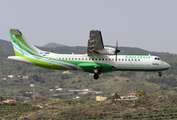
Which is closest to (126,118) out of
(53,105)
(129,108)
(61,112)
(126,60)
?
(129,108)

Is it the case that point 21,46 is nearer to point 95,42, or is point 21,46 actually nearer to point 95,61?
point 95,61

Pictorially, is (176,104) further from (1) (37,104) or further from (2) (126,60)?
(2) (126,60)

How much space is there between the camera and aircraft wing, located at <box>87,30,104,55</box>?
41.7m

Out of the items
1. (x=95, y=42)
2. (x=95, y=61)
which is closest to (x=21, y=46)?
(x=95, y=61)

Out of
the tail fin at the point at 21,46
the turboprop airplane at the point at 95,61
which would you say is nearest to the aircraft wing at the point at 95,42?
the turboprop airplane at the point at 95,61

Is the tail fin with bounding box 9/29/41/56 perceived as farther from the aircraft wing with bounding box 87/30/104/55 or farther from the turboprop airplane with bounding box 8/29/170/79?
the aircraft wing with bounding box 87/30/104/55

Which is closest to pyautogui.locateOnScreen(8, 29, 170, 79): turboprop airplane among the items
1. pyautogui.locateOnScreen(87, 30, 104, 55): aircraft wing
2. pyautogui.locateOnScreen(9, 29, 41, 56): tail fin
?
pyautogui.locateOnScreen(9, 29, 41, 56): tail fin

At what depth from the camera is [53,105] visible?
183125 mm

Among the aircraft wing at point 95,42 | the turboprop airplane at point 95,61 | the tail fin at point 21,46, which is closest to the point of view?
the aircraft wing at point 95,42

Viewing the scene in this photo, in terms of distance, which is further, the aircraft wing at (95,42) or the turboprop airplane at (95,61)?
the turboprop airplane at (95,61)

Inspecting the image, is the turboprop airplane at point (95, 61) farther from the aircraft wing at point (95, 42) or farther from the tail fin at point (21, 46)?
the aircraft wing at point (95, 42)

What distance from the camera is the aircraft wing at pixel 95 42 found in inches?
1641

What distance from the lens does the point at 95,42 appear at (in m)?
A: 44.1

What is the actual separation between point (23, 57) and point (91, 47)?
13946 mm
